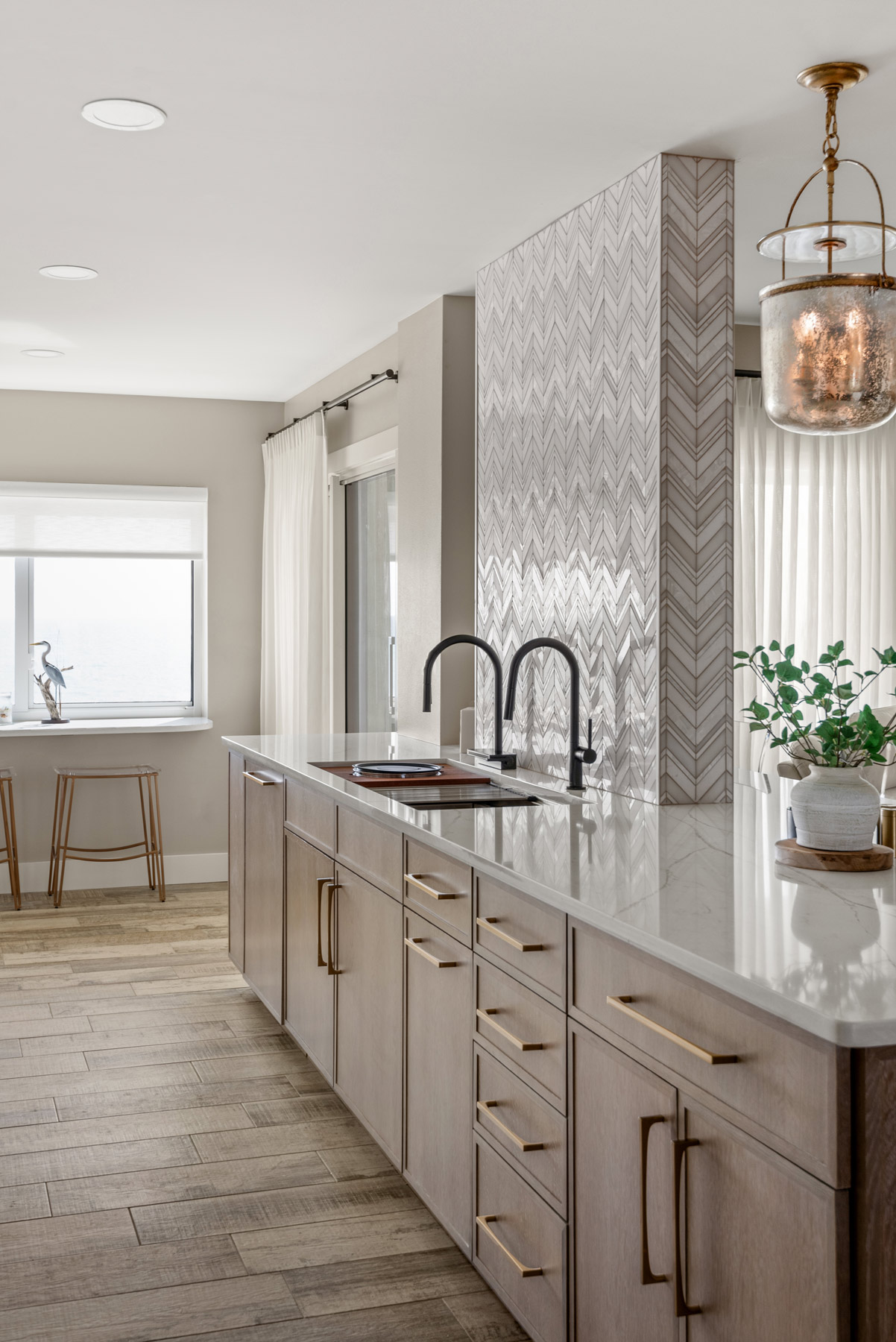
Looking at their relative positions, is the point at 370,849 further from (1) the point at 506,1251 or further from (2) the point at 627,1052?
(2) the point at 627,1052

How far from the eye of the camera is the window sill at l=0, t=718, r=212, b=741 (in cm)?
604

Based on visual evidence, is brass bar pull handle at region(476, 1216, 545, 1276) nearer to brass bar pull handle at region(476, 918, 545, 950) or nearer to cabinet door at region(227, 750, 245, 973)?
brass bar pull handle at region(476, 918, 545, 950)

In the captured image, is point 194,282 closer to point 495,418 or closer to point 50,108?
point 495,418

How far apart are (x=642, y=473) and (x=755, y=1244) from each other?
193cm

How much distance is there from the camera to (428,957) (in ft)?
8.43

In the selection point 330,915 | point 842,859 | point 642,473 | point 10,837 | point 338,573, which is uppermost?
point 642,473

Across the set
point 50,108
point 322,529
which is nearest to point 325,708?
point 322,529

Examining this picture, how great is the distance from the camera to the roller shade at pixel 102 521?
618cm

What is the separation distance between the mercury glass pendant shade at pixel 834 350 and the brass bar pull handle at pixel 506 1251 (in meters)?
1.57


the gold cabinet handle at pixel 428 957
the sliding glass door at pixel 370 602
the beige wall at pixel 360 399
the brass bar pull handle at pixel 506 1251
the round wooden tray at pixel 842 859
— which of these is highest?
the beige wall at pixel 360 399

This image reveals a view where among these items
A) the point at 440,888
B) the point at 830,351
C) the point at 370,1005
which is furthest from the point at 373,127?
the point at 370,1005

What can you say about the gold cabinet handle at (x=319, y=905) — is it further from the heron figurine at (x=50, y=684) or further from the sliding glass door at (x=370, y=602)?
the heron figurine at (x=50, y=684)

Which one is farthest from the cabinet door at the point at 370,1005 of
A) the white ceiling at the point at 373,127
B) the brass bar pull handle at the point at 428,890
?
the white ceiling at the point at 373,127

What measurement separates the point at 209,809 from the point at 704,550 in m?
4.12
